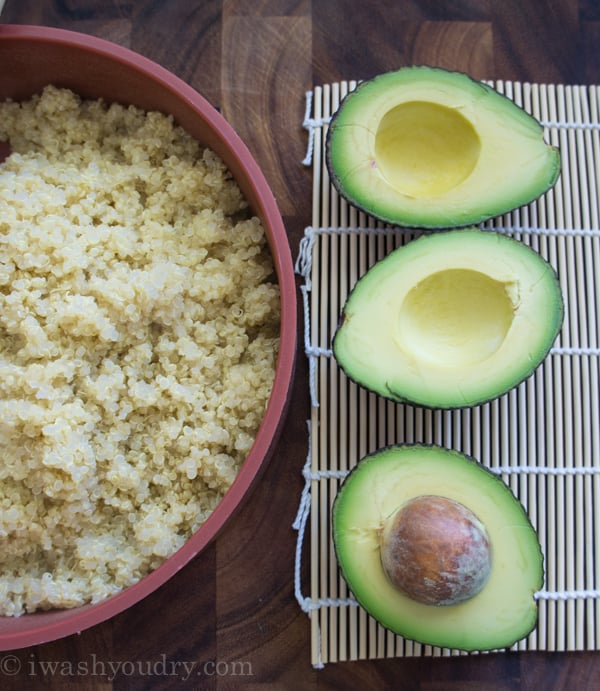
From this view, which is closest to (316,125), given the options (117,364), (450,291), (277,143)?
(277,143)

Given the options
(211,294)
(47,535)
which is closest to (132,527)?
(47,535)

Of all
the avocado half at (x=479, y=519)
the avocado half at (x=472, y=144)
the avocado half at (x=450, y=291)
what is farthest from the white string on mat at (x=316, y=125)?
the avocado half at (x=479, y=519)

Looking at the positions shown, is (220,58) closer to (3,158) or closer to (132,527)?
(3,158)

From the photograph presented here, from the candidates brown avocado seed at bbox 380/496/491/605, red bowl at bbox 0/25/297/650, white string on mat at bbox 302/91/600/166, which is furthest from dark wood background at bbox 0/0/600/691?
brown avocado seed at bbox 380/496/491/605

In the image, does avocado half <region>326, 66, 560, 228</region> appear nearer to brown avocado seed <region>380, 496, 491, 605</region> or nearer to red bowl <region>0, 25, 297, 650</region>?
red bowl <region>0, 25, 297, 650</region>

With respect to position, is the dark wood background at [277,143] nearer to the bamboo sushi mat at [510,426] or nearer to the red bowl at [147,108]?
the bamboo sushi mat at [510,426]
